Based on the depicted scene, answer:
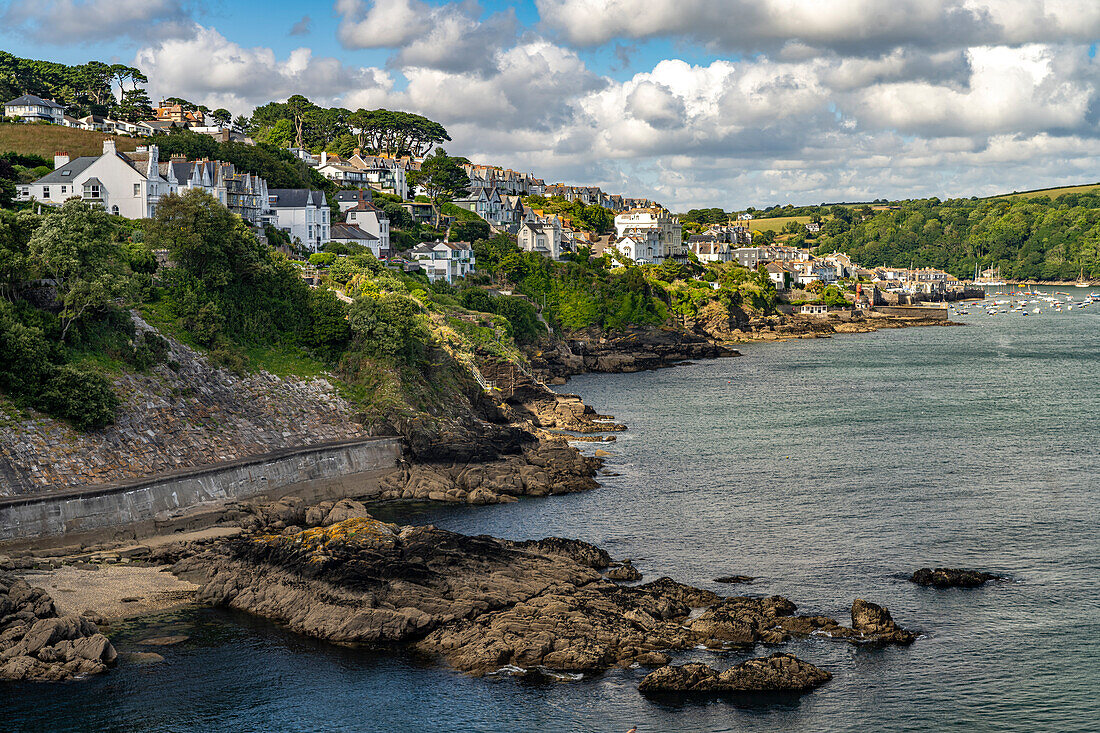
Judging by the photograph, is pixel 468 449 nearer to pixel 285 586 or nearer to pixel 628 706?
pixel 285 586

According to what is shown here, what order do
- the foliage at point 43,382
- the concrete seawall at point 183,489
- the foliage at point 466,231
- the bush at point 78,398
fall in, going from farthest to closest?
the foliage at point 466,231, the bush at point 78,398, the foliage at point 43,382, the concrete seawall at point 183,489

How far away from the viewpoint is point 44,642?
3150cm

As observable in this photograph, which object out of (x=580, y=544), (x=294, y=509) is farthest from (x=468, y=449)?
(x=580, y=544)

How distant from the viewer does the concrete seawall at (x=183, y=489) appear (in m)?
40.5

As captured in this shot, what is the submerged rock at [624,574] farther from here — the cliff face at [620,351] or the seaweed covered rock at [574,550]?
the cliff face at [620,351]

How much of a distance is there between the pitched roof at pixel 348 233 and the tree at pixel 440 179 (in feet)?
101

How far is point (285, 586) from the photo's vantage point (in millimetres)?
37250

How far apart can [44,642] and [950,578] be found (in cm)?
3249

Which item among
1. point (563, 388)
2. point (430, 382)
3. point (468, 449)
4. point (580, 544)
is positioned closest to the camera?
point (580, 544)

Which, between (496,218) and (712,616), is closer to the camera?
(712,616)

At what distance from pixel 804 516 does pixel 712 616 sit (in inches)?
→ 651

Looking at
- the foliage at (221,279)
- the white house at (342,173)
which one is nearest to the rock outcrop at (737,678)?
the foliage at (221,279)

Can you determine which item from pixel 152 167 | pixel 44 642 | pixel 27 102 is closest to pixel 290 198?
pixel 152 167

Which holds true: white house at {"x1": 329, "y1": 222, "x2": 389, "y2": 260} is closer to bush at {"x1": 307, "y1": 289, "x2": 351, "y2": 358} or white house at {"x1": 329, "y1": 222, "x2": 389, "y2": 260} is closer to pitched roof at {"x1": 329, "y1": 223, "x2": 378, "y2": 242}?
pitched roof at {"x1": 329, "y1": 223, "x2": 378, "y2": 242}
